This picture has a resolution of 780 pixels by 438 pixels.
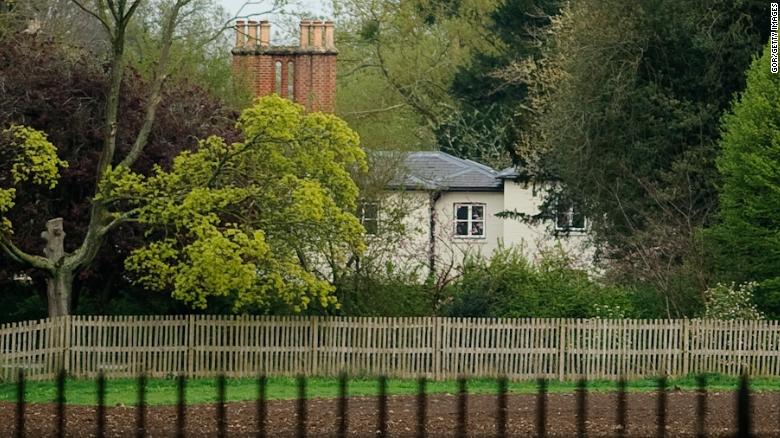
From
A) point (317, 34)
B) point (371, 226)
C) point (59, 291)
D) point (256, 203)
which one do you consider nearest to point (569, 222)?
point (317, 34)

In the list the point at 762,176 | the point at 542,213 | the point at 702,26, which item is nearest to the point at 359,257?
the point at 762,176

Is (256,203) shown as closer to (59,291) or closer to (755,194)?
(59,291)

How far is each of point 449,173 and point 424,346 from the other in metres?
20.1

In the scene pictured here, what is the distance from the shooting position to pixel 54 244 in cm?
2878

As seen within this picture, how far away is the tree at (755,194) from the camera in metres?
29.9

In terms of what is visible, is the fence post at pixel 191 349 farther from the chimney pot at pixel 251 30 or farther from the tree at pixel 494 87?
the tree at pixel 494 87

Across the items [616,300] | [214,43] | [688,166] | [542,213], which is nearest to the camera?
[616,300]

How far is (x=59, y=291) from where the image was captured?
95.1 feet

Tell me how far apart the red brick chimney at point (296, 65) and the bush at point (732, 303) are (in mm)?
17449

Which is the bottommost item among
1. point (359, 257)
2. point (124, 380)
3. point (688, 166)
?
point (124, 380)

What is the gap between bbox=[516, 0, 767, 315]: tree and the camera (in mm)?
34969

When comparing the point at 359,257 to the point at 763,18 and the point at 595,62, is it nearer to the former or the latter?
the point at 595,62

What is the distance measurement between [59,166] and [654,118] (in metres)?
14.9

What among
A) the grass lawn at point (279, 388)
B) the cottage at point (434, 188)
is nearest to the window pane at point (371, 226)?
the cottage at point (434, 188)
